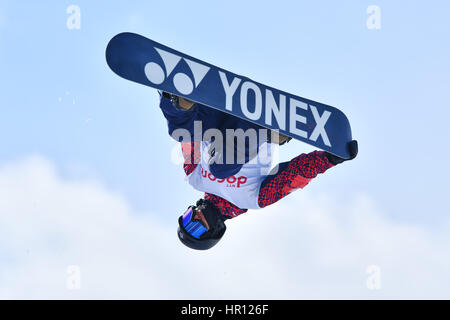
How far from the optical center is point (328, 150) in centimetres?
412

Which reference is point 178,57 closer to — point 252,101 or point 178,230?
point 252,101

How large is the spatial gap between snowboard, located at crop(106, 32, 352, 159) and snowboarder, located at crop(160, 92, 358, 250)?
0.15 m

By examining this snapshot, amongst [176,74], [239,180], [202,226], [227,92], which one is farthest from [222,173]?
[176,74]

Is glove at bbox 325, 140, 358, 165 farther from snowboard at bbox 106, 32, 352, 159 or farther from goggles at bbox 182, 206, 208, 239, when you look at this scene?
goggles at bbox 182, 206, 208, 239

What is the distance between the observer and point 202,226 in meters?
4.90

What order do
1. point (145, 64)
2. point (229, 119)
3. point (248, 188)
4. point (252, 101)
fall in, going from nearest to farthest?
point (145, 64), point (252, 101), point (229, 119), point (248, 188)

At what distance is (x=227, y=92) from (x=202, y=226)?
1.41m

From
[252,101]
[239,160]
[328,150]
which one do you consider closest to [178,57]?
[252,101]

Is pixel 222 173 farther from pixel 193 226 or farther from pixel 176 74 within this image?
pixel 176 74

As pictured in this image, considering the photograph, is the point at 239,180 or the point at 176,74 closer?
the point at 176,74

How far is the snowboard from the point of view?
370 cm

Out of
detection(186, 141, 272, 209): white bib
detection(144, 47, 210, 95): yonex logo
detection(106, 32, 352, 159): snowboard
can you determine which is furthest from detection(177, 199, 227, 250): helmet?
detection(144, 47, 210, 95): yonex logo

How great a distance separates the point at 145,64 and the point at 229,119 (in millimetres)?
841

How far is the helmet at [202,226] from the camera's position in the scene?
4.90 metres
